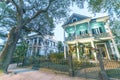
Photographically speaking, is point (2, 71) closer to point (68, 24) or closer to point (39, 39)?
point (68, 24)

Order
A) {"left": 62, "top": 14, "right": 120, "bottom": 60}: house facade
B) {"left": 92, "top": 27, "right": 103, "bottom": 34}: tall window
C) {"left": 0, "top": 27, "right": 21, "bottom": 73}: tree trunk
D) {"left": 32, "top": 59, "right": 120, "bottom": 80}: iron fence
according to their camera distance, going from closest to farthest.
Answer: {"left": 32, "top": 59, "right": 120, "bottom": 80}: iron fence → {"left": 0, "top": 27, "right": 21, "bottom": 73}: tree trunk → {"left": 62, "top": 14, "right": 120, "bottom": 60}: house facade → {"left": 92, "top": 27, "right": 103, "bottom": 34}: tall window

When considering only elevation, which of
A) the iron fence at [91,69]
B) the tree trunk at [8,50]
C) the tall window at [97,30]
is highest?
the tall window at [97,30]

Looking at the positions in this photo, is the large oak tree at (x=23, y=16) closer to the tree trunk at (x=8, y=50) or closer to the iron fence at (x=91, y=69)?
the tree trunk at (x=8, y=50)

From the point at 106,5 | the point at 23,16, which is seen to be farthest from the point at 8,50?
the point at 106,5

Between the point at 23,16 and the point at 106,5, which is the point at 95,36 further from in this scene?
the point at 23,16

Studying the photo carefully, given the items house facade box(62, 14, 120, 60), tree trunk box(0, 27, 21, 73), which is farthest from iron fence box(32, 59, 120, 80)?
tree trunk box(0, 27, 21, 73)

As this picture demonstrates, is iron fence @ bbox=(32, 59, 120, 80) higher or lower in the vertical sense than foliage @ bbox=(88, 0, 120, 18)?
lower

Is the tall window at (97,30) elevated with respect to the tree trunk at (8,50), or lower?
elevated

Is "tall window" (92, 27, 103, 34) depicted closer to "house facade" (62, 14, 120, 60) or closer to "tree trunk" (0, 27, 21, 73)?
"house facade" (62, 14, 120, 60)

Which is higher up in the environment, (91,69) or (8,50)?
(8,50)

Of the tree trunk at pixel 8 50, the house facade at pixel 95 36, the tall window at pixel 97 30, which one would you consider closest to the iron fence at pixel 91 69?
the house facade at pixel 95 36

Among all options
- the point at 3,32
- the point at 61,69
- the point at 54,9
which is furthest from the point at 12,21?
the point at 61,69

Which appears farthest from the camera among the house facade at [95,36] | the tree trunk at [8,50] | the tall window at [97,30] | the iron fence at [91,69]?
the tall window at [97,30]


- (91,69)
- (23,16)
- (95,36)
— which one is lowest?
(91,69)
